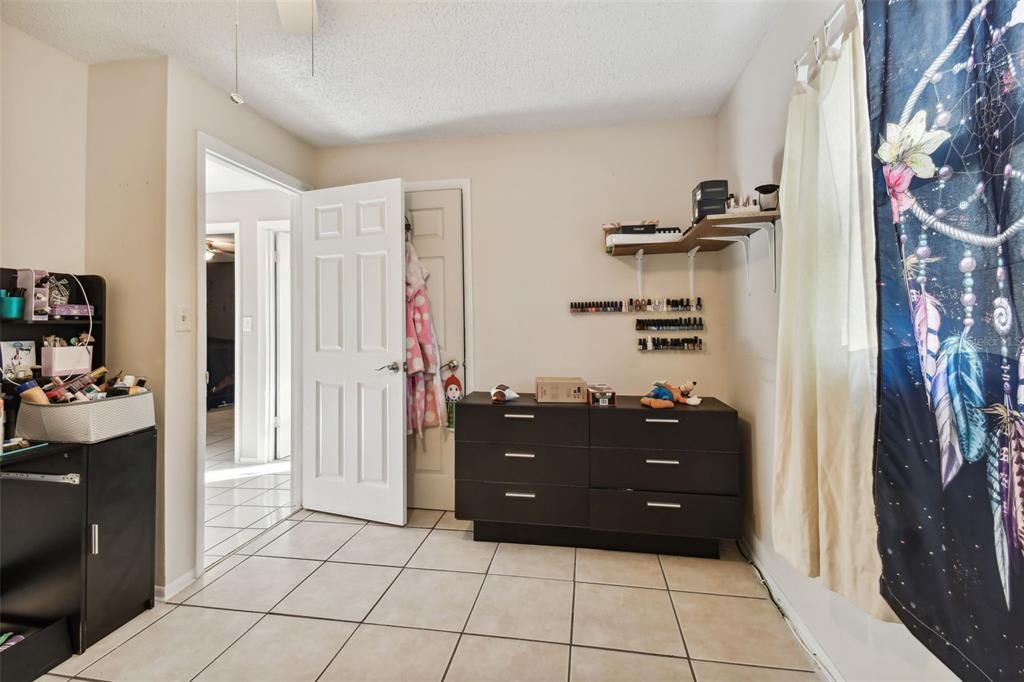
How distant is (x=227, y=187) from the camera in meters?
3.82

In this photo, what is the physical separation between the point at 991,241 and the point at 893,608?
0.80 meters

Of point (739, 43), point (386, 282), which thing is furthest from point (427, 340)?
point (739, 43)

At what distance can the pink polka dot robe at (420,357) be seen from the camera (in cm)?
273

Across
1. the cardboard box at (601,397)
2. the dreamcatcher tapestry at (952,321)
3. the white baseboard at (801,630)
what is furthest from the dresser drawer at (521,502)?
the dreamcatcher tapestry at (952,321)

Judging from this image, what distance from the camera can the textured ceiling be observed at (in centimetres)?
170

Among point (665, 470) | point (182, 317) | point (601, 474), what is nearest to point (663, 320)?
point (665, 470)

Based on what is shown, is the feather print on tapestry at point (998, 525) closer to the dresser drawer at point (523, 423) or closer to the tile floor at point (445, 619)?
the tile floor at point (445, 619)

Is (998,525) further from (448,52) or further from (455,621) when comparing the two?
(448,52)

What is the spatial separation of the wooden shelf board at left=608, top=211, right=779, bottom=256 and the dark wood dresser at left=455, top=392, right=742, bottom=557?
2.94 feet

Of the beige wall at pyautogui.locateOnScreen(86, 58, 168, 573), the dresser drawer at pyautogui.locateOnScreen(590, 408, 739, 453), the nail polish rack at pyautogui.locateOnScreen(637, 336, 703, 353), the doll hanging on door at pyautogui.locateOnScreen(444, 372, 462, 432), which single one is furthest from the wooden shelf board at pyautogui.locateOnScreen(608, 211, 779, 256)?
the beige wall at pyautogui.locateOnScreen(86, 58, 168, 573)

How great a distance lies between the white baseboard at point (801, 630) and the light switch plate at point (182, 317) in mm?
2943

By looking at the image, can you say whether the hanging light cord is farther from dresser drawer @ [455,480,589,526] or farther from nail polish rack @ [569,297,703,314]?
dresser drawer @ [455,480,589,526]

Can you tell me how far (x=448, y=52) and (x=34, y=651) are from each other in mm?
2817

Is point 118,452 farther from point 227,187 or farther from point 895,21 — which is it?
point 227,187
